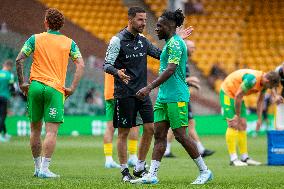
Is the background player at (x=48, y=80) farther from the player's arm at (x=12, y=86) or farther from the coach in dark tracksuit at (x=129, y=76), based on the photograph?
the player's arm at (x=12, y=86)

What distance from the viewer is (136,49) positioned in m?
11.5

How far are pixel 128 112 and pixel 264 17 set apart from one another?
24475 millimetres

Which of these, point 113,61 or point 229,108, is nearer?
point 113,61

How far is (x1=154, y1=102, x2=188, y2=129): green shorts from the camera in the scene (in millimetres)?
10539

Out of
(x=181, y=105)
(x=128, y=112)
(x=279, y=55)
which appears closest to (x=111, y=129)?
(x=128, y=112)

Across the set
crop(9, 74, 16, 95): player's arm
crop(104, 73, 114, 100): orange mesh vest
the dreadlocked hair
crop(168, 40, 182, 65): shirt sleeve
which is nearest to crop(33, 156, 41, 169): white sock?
crop(168, 40, 182, 65): shirt sleeve

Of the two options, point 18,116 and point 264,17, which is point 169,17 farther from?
point 264,17

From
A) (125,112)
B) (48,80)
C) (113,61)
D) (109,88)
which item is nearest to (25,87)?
(48,80)

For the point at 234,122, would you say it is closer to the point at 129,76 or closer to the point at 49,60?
the point at 129,76

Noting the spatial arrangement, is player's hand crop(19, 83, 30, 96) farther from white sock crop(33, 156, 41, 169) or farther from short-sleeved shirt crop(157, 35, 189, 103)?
short-sleeved shirt crop(157, 35, 189, 103)

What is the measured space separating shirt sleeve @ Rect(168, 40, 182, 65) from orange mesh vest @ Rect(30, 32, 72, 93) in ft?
5.80

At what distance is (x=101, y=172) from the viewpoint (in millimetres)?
12734

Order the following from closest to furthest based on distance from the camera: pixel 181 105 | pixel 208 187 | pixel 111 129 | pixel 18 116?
pixel 208 187 → pixel 181 105 → pixel 111 129 → pixel 18 116

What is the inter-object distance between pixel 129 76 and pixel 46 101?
1.18 m
